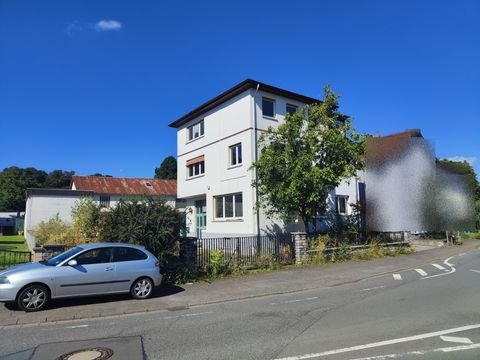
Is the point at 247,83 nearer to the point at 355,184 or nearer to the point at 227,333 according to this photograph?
the point at 355,184

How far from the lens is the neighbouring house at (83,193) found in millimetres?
38031

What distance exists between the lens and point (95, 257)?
10164 mm

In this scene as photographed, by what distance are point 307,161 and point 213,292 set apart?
9569 millimetres

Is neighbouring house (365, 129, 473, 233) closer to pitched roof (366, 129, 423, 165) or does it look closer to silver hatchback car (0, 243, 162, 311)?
pitched roof (366, 129, 423, 165)

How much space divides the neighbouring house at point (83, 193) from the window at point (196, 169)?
4.25 metres

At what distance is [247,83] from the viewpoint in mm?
22109

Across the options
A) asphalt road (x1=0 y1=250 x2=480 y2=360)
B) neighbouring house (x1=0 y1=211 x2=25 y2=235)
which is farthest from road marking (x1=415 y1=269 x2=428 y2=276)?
neighbouring house (x1=0 y1=211 x2=25 y2=235)

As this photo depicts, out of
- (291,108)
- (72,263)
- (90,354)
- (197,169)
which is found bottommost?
(90,354)

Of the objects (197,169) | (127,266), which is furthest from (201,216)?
(127,266)

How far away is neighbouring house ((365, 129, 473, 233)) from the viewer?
21.6 metres

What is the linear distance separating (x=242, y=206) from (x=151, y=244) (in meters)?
10.7

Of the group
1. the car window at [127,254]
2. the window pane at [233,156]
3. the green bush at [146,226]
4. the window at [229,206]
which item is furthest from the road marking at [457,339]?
the window pane at [233,156]

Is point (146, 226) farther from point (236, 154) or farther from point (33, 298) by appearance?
point (236, 154)

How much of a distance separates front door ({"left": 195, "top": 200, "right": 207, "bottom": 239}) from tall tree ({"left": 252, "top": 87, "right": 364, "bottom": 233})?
8031 millimetres
